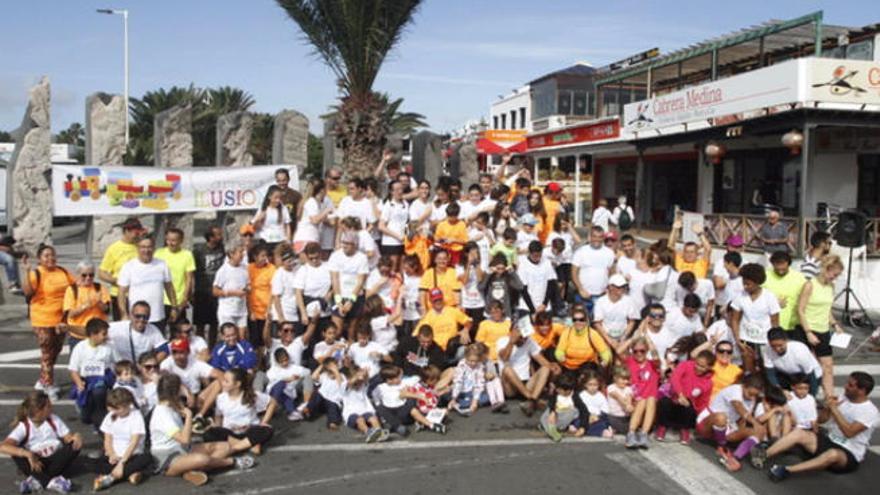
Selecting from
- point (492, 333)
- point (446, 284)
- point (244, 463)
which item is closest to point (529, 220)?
point (446, 284)

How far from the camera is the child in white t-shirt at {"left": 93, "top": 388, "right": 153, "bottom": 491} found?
6.19 m

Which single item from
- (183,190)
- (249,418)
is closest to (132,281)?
(249,418)

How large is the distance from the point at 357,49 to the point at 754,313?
34.8ft

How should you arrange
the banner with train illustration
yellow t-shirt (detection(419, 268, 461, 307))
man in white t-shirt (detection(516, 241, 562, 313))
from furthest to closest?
the banner with train illustration → man in white t-shirt (detection(516, 241, 562, 313)) → yellow t-shirt (detection(419, 268, 461, 307))

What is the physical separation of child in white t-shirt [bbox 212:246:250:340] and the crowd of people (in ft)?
0.06

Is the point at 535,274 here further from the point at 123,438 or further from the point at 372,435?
the point at 123,438

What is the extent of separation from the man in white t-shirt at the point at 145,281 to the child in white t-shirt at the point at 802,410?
21.0 ft

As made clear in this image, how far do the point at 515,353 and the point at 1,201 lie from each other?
22.4 m

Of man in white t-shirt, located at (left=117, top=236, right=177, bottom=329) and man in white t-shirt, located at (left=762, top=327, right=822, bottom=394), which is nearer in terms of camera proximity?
man in white t-shirt, located at (left=762, top=327, right=822, bottom=394)

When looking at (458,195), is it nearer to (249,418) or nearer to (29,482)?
(249,418)

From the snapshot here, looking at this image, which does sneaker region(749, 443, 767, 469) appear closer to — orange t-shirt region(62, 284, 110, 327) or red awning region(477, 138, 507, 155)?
orange t-shirt region(62, 284, 110, 327)

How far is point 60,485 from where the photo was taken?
233 inches

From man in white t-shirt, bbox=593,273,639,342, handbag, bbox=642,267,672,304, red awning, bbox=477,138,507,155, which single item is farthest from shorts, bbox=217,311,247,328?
red awning, bbox=477,138,507,155

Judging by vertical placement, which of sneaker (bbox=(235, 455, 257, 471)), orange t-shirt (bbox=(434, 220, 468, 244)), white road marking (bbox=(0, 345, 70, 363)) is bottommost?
sneaker (bbox=(235, 455, 257, 471))
